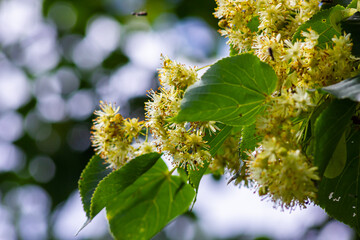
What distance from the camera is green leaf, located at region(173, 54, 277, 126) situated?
105 centimetres

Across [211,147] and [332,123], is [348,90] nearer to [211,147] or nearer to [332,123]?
[332,123]

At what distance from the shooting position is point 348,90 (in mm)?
897

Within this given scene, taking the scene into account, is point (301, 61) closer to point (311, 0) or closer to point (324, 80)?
point (324, 80)

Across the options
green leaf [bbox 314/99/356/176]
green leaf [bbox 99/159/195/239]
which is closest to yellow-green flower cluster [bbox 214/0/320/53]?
green leaf [bbox 314/99/356/176]

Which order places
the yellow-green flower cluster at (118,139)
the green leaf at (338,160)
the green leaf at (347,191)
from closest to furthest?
1. the green leaf at (338,160)
2. the green leaf at (347,191)
3. the yellow-green flower cluster at (118,139)

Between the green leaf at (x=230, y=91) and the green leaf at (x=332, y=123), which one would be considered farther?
the green leaf at (x=230, y=91)

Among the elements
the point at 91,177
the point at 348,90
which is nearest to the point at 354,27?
the point at 348,90

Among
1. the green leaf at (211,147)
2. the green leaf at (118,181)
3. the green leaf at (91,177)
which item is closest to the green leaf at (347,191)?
the green leaf at (211,147)

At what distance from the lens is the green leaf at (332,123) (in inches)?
37.3

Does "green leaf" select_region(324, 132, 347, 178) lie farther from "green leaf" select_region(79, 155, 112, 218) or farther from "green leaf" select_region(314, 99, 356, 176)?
"green leaf" select_region(79, 155, 112, 218)

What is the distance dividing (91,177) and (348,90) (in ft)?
3.31

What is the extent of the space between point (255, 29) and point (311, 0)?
23 centimetres

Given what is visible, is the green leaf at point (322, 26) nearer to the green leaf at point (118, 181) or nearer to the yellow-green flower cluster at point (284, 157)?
the yellow-green flower cluster at point (284, 157)

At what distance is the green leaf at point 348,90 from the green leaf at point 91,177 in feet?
2.96
